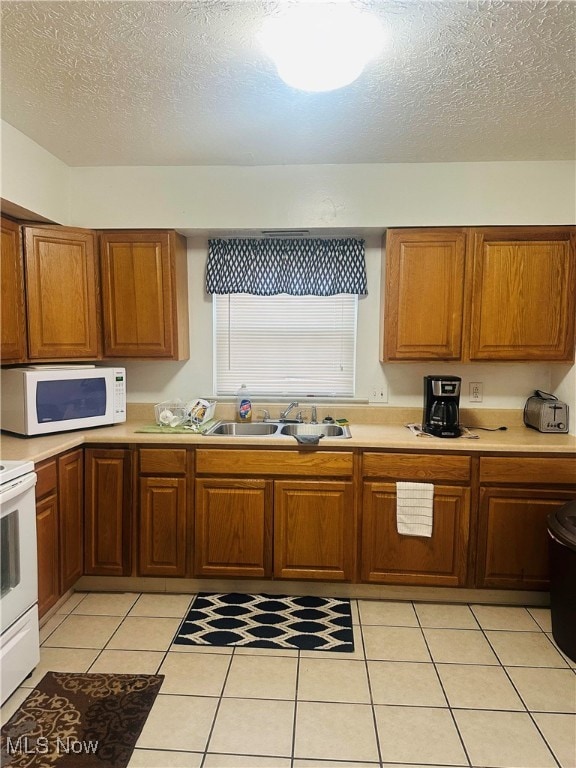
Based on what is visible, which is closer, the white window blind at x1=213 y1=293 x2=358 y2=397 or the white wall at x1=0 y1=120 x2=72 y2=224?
the white wall at x1=0 y1=120 x2=72 y2=224

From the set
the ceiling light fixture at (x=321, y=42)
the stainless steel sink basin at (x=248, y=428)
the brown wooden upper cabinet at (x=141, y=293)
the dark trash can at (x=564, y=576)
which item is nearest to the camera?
the ceiling light fixture at (x=321, y=42)

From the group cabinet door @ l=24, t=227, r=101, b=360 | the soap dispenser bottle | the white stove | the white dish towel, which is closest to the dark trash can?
the white dish towel

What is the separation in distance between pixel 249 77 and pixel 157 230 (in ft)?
4.15

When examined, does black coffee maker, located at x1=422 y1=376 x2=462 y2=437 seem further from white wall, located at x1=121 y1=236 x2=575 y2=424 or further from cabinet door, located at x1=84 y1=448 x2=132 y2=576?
cabinet door, located at x1=84 y1=448 x2=132 y2=576

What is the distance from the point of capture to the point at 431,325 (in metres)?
2.93

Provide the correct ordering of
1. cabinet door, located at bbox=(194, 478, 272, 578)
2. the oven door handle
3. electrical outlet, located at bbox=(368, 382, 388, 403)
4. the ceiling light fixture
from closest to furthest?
1. the ceiling light fixture
2. the oven door handle
3. cabinet door, located at bbox=(194, 478, 272, 578)
4. electrical outlet, located at bbox=(368, 382, 388, 403)

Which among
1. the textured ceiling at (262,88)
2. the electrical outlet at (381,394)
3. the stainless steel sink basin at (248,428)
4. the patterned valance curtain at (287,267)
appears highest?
the textured ceiling at (262,88)

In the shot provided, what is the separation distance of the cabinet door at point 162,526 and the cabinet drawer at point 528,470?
167cm

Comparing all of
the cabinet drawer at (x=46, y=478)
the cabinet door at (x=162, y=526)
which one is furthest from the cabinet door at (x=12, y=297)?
the cabinet door at (x=162, y=526)

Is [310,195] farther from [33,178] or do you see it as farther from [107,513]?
[107,513]

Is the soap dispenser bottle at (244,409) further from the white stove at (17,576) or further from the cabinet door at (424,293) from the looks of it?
A: the white stove at (17,576)

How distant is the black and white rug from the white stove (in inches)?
26.1

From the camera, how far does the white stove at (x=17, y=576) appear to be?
1.93m

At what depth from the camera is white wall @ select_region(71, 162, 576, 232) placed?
2.83 meters
